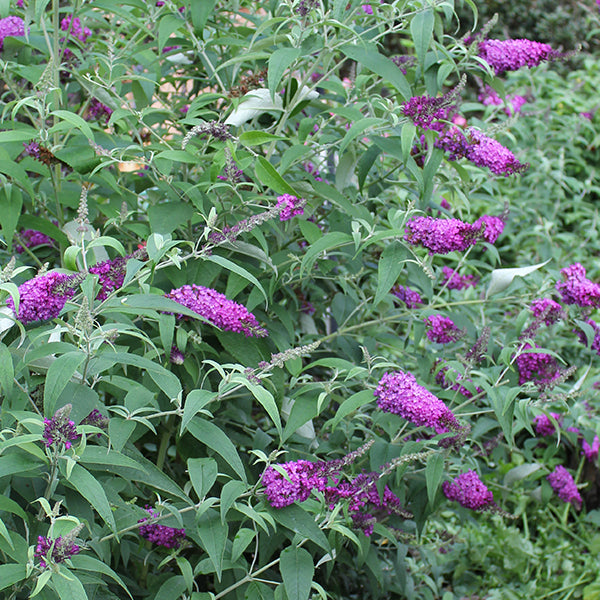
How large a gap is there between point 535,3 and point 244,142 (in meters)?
10.7

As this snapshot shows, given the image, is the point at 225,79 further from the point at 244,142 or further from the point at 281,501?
the point at 281,501

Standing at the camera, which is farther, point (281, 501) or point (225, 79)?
point (225, 79)

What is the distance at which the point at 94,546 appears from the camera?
5.21ft

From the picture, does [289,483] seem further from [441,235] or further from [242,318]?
[441,235]

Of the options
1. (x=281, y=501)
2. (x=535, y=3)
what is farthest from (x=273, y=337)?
(x=535, y=3)

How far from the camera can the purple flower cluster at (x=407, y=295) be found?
8.74 ft

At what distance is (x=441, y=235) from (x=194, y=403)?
0.82 m

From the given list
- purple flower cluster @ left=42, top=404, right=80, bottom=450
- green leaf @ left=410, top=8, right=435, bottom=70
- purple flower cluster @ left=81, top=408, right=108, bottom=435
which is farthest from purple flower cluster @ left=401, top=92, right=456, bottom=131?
purple flower cluster @ left=42, top=404, right=80, bottom=450

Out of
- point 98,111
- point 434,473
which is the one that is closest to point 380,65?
point 98,111

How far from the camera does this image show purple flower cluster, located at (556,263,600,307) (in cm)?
225

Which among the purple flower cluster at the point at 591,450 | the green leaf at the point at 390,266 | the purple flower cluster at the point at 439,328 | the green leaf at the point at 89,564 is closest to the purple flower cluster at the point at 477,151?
the green leaf at the point at 390,266

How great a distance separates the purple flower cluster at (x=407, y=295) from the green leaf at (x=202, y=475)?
3.92 ft

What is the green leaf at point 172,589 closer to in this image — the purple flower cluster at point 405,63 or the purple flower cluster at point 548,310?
the purple flower cluster at point 548,310

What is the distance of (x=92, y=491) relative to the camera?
1367mm
